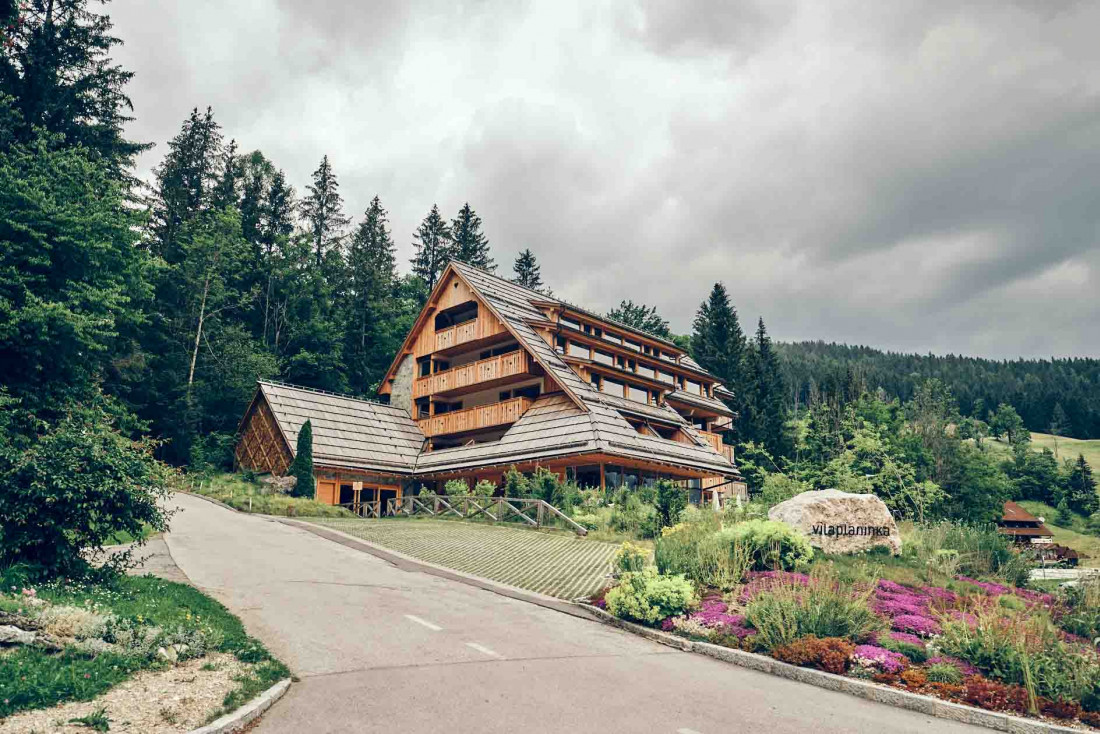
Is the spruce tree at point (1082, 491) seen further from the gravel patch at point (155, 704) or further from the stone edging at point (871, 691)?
the gravel patch at point (155, 704)

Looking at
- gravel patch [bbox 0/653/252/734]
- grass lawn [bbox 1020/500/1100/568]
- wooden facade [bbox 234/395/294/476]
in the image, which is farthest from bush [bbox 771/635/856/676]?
grass lawn [bbox 1020/500/1100/568]

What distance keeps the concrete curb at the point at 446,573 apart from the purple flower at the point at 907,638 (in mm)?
4792

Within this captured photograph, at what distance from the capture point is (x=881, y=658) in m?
9.48

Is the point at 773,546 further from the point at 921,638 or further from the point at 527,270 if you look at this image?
the point at 527,270

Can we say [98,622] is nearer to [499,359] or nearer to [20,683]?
[20,683]

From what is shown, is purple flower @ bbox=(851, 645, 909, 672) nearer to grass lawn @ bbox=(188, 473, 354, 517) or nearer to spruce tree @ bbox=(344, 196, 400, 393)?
grass lawn @ bbox=(188, 473, 354, 517)

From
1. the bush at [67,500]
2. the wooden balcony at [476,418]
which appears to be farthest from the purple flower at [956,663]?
the wooden balcony at [476,418]

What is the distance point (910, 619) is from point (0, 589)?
43.1ft

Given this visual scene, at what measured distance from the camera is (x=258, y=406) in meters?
37.7

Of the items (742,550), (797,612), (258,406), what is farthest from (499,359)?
(797,612)

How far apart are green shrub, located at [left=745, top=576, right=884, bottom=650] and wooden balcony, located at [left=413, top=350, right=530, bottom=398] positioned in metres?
24.6

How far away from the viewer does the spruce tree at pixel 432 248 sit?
7350 cm

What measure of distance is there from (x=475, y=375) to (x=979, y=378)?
511ft

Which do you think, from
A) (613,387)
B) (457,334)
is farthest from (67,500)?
(613,387)
